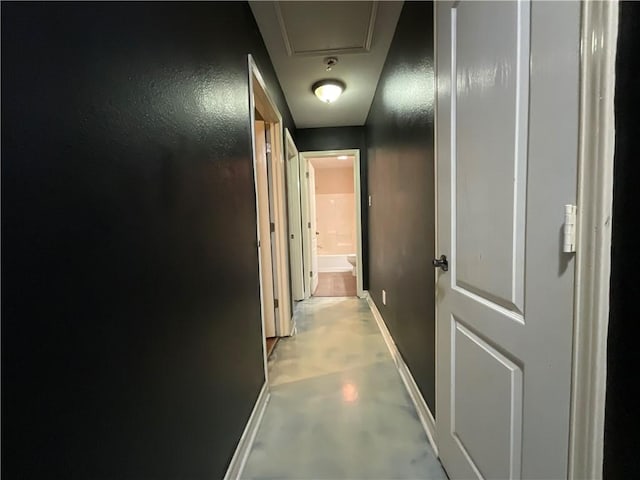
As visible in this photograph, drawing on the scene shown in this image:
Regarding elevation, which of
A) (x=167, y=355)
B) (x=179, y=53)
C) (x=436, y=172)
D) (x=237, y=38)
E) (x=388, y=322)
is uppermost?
(x=237, y=38)

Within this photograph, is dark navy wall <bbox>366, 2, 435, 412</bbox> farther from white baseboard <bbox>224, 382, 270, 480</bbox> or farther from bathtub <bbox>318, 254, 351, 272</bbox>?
bathtub <bbox>318, 254, 351, 272</bbox>

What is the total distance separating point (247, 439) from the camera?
1428 mm

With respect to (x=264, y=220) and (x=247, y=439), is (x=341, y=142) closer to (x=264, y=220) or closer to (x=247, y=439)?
(x=264, y=220)

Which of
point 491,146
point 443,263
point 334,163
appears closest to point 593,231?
point 491,146

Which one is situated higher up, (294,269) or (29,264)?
(29,264)

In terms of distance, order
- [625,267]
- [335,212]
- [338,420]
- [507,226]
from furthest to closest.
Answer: [335,212] < [338,420] < [507,226] < [625,267]

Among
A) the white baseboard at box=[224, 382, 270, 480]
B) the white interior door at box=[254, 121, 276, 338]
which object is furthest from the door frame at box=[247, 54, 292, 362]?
the white baseboard at box=[224, 382, 270, 480]

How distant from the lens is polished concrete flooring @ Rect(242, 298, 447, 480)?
1307 mm

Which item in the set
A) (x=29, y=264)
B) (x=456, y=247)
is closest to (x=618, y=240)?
(x=456, y=247)

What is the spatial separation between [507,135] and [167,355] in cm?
114

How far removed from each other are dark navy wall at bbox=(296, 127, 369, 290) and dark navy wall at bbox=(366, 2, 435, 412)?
1220 mm

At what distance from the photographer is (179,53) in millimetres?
926

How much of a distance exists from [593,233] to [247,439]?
161cm

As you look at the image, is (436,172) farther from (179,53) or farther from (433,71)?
(179,53)
